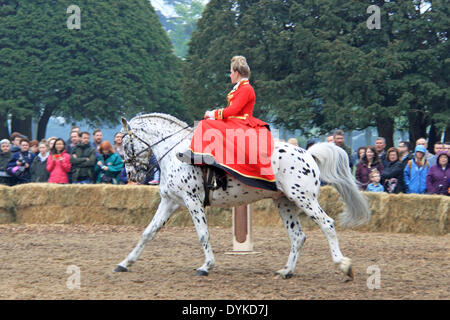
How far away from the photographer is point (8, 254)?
11477mm

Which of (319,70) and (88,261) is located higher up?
(319,70)

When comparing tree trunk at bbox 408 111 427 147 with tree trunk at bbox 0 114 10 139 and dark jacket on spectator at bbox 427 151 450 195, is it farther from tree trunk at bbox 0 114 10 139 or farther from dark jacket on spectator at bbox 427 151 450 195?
tree trunk at bbox 0 114 10 139

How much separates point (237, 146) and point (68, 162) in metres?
7.99

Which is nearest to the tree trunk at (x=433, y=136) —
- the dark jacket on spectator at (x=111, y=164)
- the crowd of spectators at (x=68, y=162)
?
the crowd of spectators at (x=68, y=162)

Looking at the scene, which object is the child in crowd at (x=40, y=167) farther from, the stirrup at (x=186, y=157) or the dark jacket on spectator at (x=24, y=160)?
the stirrup at (x=186, y=157)

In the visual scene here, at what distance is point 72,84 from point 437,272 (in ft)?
103

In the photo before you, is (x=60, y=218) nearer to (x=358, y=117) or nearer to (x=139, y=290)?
(x=139, y=290)

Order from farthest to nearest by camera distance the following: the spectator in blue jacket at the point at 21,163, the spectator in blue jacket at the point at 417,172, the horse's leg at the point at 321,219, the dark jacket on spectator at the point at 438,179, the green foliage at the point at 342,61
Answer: the green foliage at the point at 342,61
the spectator in blue jacket at the point at 21,163
the spectator in blue jacket at the point at 417,172
the dark jacket on spectator at the point at 438,179
the horse's leg at the point at 321,219

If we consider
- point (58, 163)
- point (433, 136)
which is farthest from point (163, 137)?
point (433, 136)

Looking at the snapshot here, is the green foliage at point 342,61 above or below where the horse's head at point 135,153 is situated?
above

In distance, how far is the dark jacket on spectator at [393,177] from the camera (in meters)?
15.3

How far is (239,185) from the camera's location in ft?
31.2
